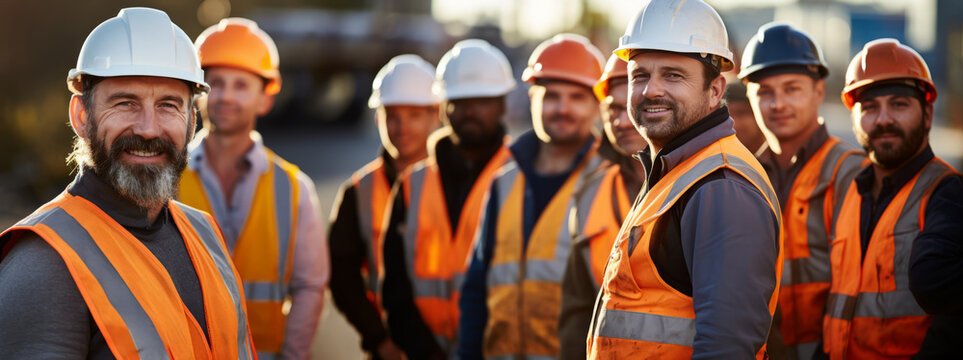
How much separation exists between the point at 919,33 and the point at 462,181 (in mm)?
62356

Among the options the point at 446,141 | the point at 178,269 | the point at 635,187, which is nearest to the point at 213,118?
the point at 446,141

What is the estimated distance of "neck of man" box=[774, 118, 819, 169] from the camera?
4.26 meters

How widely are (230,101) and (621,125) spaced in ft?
6.74

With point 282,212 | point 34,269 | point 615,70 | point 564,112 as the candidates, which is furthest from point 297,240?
point 34,269

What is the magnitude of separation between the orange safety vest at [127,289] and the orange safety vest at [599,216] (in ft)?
5.16

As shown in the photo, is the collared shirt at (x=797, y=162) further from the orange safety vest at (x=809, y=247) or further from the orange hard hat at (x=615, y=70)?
the orange hard hat at (x=615, y=70)

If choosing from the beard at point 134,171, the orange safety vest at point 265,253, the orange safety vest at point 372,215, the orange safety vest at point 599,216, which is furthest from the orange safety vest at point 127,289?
the orange safety vest at point 372,215

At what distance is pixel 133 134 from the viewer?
10.2 ft

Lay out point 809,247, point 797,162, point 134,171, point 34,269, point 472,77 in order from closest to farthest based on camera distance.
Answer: point 34,269 → point 134,171 → point 809,247 → point 797,162 → point 472,77

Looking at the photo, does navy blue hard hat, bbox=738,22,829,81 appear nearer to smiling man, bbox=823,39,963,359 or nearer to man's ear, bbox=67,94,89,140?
smiling man, bbox=823,39,963,359

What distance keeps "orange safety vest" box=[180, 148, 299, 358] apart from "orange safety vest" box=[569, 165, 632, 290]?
149 centimetres

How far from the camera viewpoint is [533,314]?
442 centimetres

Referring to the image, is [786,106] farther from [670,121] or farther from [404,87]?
[404,87]

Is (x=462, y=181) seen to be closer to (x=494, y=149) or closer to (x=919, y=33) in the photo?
(x=494, y=149)
